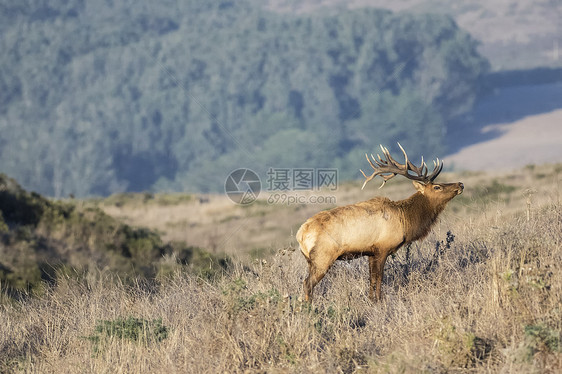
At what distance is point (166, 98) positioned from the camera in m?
157

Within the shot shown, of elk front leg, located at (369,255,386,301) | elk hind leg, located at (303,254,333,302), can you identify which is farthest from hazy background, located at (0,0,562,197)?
elk hind leg, located at (303,254,333,302)

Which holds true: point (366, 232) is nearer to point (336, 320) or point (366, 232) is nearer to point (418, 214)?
point (418, 214)

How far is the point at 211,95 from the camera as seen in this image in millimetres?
166000

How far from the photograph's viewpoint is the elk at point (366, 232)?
7.64 metres

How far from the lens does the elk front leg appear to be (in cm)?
791

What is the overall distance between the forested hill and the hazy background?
1.11ft

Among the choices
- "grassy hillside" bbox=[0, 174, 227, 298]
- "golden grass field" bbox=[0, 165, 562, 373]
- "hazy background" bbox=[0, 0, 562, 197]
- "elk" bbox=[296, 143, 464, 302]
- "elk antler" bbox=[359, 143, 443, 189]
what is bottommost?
"grassy hillside" bbox=[0, 174, 227, 298]

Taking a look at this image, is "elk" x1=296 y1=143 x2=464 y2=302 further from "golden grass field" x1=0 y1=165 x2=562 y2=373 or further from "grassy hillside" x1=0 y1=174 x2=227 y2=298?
"grassy hillside" x1=0 y1=174 x2=227 y2=298

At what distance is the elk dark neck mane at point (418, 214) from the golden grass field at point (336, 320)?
1.49 feet

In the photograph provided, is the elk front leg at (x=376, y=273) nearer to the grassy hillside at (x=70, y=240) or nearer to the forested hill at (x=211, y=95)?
the grassy hillside at (x=70, y=240)

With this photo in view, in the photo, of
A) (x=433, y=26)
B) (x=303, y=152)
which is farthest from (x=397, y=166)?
(x=433, y=26)
